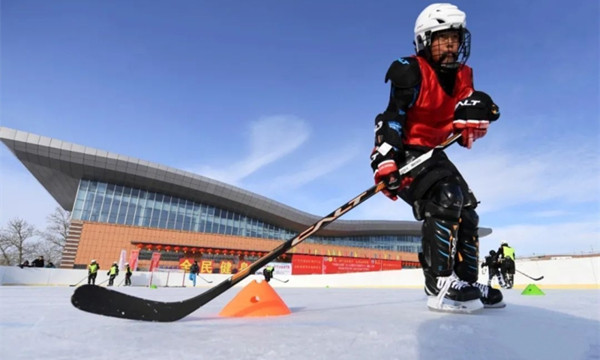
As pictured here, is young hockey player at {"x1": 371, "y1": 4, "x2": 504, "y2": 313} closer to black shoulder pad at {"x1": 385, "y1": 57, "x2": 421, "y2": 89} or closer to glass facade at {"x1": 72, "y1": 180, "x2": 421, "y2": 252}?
black shoulder pad at {"x1": 385, "y1": 57, "x2": 421, "y2": 89}

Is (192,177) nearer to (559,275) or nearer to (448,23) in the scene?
(559,275)

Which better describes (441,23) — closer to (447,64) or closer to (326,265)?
(447,64)

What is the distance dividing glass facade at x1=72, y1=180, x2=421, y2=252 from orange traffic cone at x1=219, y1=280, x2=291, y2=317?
32.5 metres

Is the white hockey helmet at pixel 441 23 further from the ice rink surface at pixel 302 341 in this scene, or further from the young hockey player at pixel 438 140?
the ice rink surface at pixel 302 341

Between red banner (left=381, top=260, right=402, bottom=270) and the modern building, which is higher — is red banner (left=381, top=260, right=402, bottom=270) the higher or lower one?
the lower one

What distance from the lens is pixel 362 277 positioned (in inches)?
689

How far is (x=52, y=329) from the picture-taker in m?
1.24

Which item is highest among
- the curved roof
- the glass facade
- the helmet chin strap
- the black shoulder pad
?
the curved roof

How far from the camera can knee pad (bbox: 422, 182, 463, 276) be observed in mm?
2111

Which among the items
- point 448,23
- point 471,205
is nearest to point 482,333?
point 471,205

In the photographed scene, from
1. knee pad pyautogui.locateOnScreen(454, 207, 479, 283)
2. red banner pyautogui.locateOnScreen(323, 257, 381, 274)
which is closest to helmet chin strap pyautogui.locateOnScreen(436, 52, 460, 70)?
knee pad pyautogui.locateOnScreen(454, 207, 479, 283)

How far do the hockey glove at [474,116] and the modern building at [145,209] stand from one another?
2867 centimetres

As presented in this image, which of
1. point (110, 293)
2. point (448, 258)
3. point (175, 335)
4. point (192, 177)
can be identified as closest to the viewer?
point (175, 335)

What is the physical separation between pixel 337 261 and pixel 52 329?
28722mm
